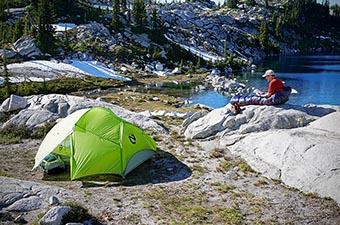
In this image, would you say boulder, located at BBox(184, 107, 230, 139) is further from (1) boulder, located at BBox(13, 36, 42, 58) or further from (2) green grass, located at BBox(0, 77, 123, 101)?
(1) boulder, located at BBox(13, 36, 42, 58)

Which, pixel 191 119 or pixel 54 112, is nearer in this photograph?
pixel 191 119

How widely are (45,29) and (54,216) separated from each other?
8928cm

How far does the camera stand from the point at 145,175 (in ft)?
59.7

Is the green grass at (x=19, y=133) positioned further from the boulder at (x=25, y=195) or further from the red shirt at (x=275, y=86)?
the red shirt at (x=275, y=86)

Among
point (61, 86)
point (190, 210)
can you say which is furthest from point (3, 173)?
point (61, 86)

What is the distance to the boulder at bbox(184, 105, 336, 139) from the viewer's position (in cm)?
2166

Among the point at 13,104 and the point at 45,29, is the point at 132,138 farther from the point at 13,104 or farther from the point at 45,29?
the point at 45,29

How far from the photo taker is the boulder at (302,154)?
16094 mm

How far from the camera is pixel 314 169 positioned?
16547 millimetres

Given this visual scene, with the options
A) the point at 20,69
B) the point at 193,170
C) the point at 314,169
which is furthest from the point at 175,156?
the point at 20,69

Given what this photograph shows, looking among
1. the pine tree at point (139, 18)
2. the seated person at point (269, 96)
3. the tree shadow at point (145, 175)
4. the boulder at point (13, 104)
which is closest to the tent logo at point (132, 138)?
the tree shadow at point (145, 175)

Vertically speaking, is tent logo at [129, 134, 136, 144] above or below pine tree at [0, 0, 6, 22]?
below

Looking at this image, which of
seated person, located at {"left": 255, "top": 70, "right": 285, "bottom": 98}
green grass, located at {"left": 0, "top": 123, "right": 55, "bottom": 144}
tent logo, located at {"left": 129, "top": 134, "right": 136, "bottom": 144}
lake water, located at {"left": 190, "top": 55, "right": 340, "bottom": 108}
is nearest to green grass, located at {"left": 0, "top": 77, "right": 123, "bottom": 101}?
lake water, located at {"left": 190, "top": 55, "right": 340, "bottom": 108}

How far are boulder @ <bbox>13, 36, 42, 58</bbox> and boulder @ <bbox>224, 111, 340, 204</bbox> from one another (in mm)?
78012
